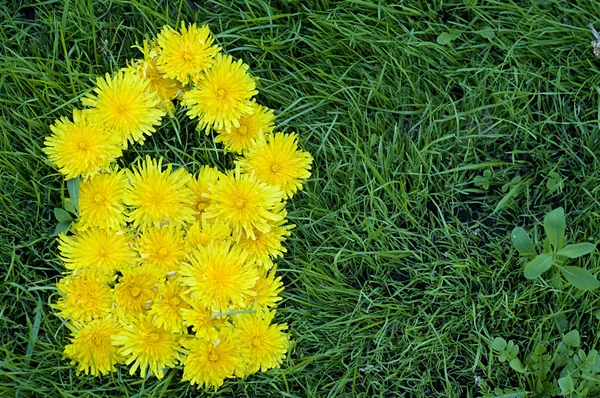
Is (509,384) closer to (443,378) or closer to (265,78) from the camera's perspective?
(443,378)

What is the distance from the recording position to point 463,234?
90.0 inches

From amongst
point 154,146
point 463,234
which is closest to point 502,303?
point 463,234

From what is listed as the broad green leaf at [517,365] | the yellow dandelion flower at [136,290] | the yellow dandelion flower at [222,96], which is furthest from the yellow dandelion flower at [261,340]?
the broad green leaf at [517,365]

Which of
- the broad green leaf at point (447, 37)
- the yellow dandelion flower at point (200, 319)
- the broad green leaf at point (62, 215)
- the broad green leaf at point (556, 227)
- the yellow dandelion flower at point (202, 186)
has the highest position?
the broad green leaf at point (447, 37)

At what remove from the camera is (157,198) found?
6.66 ft

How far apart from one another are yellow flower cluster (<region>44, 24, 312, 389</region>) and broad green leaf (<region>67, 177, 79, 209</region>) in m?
0.01

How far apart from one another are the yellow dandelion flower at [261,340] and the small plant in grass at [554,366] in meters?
0.69

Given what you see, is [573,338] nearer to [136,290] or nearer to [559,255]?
[559,255]

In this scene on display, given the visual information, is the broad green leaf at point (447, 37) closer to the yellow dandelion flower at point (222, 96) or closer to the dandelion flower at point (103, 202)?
the yellow dandelion flower at point (222, 96)

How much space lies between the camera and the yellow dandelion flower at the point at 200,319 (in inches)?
78.6

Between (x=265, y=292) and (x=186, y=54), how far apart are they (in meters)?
0.81

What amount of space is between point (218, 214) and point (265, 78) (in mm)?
570

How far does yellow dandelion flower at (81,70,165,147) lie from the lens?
210 centimetres

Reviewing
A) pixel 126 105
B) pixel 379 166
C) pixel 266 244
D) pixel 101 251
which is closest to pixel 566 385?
pixel 379 166
